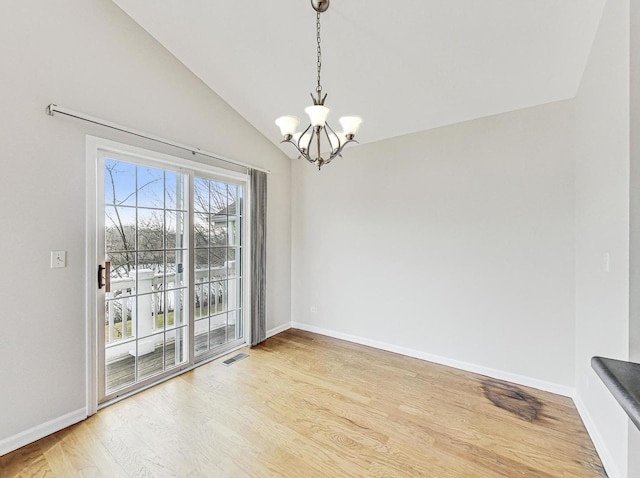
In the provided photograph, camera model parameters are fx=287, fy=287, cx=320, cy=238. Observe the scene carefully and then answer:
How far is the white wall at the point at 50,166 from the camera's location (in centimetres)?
194

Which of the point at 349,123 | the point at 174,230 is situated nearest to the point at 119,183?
the point at 174,230

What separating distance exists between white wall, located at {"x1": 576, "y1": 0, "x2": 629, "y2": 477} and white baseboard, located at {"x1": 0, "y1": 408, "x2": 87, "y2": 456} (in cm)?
357

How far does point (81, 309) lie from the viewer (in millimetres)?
2273

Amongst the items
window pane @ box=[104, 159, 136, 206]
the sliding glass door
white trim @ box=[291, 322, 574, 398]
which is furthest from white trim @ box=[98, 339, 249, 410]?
window pane @ box=[104, 159, 136, 206]

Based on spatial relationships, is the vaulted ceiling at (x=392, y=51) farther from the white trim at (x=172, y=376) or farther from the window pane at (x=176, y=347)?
the white trim at (x=172, y=376)

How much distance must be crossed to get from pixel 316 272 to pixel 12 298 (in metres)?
3.06

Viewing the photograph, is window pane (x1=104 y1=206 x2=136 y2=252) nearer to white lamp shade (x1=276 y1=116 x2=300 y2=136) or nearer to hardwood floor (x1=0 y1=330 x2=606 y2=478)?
hardwood floor (x1=0 y1=330 x2=606 y2=478)

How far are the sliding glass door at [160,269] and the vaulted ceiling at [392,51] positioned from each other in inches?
47.9

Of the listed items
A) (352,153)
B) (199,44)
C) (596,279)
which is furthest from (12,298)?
(596,279)

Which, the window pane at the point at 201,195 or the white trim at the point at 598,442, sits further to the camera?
the window pane at the point at 201,195

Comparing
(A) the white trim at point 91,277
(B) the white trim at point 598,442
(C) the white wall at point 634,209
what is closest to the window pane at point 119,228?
(A) the white trim at point 91,277

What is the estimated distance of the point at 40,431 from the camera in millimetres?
2047

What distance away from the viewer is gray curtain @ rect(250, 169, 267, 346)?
3723 millimetres

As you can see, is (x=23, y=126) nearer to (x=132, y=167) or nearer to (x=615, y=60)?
(x=132, y=167)
